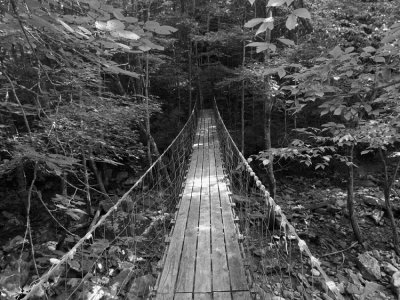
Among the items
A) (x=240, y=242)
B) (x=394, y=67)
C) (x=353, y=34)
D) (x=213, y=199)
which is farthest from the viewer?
(x=353, y=34)

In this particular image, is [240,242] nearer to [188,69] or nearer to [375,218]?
[375,218]

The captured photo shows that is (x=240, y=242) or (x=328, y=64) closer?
(x=328, y=64)

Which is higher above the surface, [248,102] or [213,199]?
[248,102]

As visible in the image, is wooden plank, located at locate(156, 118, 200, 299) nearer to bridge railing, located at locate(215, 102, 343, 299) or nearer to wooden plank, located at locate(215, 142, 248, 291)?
wooden plank, located at locate(215, 142, 248, 291)

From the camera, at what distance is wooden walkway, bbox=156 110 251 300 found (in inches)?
65.5

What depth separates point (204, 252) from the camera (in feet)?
6.77

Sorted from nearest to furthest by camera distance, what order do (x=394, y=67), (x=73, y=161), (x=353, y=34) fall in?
(x=394, y=67)
(x=73, y=161)
(x=353, y=34)

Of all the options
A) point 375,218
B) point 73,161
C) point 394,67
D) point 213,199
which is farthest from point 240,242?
point 375,218

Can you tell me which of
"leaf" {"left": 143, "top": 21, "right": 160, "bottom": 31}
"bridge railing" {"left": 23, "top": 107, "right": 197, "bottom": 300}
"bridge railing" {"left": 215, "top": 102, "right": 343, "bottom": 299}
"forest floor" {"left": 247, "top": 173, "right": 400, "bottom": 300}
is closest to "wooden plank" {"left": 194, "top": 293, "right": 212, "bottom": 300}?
"bridge railing" {"left": 215, "top": 102, "right": 343, "bottom": 299}

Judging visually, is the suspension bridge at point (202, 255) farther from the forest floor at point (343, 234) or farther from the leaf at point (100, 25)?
the leaf at point (100, 25)

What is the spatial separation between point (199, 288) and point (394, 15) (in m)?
3.75

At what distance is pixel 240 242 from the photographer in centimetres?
217

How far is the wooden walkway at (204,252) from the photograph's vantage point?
65.5 inches

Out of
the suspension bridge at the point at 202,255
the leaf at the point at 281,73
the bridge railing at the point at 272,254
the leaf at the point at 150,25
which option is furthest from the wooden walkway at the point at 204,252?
the leaf at the point at 150,25
